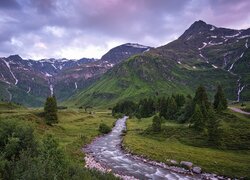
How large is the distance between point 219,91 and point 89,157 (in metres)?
75.9

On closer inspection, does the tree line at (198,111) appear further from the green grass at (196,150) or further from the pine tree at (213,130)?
the green grass at (196,150)

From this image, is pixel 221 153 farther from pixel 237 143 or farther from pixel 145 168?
pixel 145 168

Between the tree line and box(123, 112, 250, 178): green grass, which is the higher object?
the tree line

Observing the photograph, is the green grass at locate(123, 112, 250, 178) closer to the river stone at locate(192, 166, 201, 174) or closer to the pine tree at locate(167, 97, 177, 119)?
the river stone at locate(192, 166, 201, 174)

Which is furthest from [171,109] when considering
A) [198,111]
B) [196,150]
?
[196,150]

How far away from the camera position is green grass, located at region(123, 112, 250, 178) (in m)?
59.9

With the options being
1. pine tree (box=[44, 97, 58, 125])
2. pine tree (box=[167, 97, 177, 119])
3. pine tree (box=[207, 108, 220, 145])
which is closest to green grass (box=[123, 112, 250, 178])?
pine tree (box=[207, 108, 220, 145])

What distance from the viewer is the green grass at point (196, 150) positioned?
59.9m

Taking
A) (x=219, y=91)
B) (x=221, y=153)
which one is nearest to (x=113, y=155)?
(x=221, y=153)

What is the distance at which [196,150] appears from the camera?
7669 cm

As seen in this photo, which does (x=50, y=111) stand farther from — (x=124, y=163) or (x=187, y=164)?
(x=187, y=164)

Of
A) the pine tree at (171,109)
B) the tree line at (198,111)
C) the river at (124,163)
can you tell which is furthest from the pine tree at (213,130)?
the pine tree at (171,109)

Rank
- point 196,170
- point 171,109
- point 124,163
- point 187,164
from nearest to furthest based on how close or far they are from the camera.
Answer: point 196,170 < point 187,164 < point 124,163 < point 171,109

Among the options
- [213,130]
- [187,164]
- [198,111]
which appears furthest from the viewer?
[198,111]
